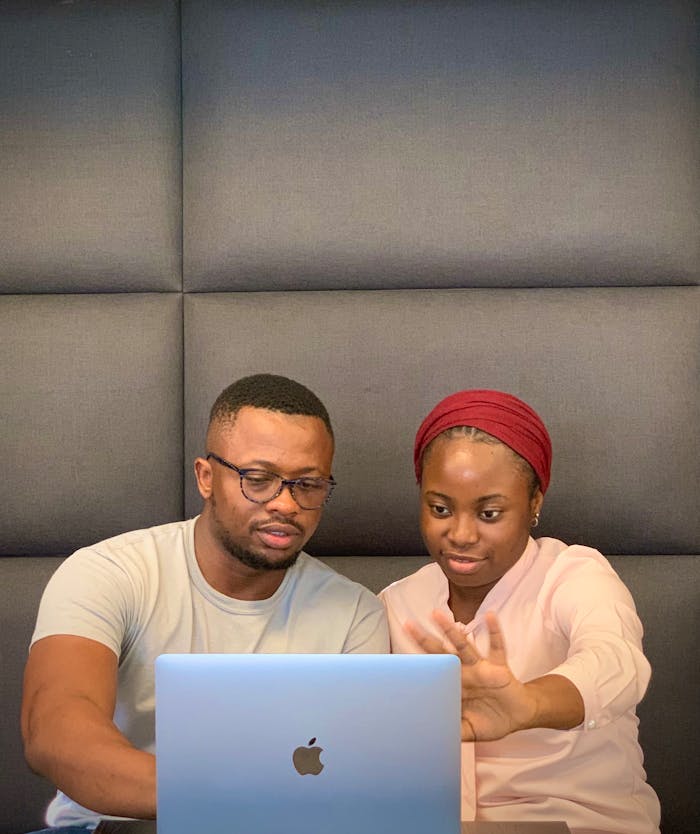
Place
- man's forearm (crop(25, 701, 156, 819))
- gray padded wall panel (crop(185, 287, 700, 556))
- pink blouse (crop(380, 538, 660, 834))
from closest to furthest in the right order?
man's forearm (crop(25, 701, 156, 819))
pink blouse (crop(380, 538, 660, 834))
gray padded wall panel (crop(185, 287, 700, 556))

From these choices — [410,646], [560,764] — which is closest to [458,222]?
[410,646]

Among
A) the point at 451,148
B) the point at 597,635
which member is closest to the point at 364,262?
the point at 451,148

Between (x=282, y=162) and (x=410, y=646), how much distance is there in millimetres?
978

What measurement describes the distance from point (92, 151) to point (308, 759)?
4.84 feet

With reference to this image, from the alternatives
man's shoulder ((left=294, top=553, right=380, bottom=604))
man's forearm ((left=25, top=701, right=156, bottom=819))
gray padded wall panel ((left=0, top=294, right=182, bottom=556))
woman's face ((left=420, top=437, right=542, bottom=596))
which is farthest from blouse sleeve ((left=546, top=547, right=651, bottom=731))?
gray padded wall panel ((left=0, top=294, right=182, bottom=556))

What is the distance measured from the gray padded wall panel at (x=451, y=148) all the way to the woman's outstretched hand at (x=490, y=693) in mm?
968

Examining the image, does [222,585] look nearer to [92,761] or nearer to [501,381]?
[92,761]

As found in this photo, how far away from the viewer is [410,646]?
2062mm

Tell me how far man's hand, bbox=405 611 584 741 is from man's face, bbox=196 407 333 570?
0.43 metres

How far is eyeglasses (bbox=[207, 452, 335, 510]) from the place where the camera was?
1956 mm

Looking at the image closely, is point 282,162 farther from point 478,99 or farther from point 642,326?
point 642,326

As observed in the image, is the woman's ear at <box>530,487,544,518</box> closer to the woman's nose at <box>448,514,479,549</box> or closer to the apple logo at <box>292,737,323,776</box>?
the woman's nose at <box>448,514,479,549</box>

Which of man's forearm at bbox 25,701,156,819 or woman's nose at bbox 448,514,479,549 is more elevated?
woman's nose at bbox 448,514,479,549

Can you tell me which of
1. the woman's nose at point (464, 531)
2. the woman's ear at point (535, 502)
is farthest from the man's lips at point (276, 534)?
the woman's ear at point (535, 502)
